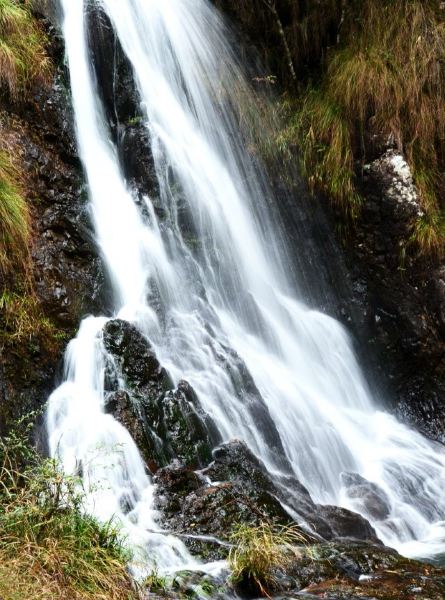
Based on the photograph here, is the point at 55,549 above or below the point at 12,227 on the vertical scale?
below

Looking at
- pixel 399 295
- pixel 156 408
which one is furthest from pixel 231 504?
pixel 399 295

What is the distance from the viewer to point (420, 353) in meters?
9.24

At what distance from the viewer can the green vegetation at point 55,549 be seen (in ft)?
11.0

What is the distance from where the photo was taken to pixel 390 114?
31.2 ft

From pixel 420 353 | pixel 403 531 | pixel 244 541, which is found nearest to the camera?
pixel 244 541

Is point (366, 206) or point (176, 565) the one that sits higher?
point (366, 206)

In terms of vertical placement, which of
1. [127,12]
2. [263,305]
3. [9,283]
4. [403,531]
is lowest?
[403,531]

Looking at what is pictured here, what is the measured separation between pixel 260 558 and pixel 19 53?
7.00 meters

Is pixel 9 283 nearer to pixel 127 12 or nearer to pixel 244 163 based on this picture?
pixel 244 163

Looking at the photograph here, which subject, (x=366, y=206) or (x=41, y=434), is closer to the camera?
(x=41, y=434)

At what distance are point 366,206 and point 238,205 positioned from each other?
1.97 meters

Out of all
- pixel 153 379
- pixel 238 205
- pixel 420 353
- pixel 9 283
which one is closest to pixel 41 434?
pixel 153 379

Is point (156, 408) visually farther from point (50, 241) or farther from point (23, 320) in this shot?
point (50, 241)

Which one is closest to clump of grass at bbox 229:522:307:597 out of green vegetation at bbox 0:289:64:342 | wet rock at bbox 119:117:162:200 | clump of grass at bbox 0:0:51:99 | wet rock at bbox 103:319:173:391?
wet rock at bbox 103:319:173:391
